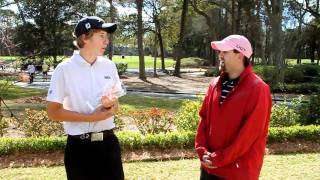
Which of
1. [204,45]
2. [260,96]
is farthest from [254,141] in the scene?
[204,45]

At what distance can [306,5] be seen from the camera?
137 feet

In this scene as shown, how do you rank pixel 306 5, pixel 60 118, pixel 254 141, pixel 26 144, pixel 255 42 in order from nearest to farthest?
pixel 60 118
pixel 254 141
pixel 26 144
pixel 306 5
pixel 255 42

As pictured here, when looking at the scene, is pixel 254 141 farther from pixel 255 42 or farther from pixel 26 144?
pixel 255 42

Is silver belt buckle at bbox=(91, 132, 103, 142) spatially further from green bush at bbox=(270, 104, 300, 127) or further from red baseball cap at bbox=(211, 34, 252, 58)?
green bush at bbox=(270, 104, 300, 127)

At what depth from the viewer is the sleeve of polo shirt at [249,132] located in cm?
352

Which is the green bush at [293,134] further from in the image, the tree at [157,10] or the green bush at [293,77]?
the tree at [157,10]

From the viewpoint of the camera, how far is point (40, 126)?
34.6 feet

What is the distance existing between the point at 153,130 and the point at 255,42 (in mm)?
51742

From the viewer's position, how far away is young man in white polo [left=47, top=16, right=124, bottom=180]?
3.37 meters

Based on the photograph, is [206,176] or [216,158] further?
[206,176]

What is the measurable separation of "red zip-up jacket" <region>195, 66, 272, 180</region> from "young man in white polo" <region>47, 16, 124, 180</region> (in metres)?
0.78

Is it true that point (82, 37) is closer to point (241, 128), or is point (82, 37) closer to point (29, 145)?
point (241, 128)

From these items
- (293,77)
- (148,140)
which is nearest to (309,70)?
(293,77)

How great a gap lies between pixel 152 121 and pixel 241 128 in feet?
24.6
